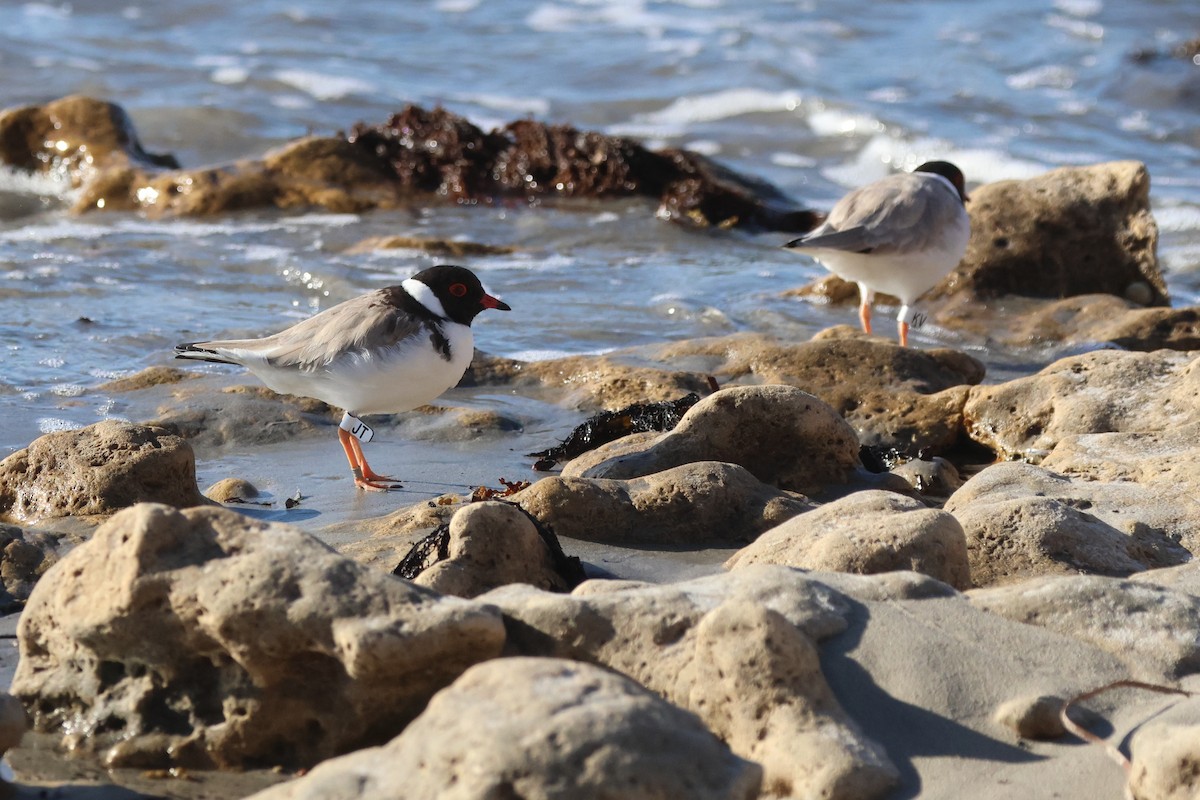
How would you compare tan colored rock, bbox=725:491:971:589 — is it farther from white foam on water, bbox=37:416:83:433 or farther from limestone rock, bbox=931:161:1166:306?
limestone rock, bbox=931:161:1166:306

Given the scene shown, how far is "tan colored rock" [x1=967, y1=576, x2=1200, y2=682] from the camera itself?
11.6ft

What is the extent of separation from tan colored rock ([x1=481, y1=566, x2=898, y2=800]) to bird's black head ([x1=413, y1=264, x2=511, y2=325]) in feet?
10.3

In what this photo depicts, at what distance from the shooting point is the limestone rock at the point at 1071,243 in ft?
32.2

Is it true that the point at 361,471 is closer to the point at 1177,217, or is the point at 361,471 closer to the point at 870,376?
the point at 870,376

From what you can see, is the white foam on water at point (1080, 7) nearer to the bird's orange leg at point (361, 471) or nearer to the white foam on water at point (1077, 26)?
the white foam on water at point (1077, 26)

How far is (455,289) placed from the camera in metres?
6.68

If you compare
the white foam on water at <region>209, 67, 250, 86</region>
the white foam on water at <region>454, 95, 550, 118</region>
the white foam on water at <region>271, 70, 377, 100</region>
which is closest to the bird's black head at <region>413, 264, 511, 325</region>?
the white foam on water at <region>454, 95, 550, 118</region>

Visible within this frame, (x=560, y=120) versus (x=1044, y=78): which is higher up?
(x=1044, y=78)

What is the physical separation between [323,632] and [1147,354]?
4691 mm

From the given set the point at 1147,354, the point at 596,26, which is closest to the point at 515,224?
the point at 1147,354

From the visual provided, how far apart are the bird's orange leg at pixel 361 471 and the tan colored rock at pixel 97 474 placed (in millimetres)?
786

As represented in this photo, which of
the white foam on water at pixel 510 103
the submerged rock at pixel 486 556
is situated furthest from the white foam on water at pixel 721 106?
the submerged rock at pixel 486 556

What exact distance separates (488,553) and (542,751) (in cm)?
172

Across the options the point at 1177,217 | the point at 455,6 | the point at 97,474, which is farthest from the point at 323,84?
the point at 97,474
